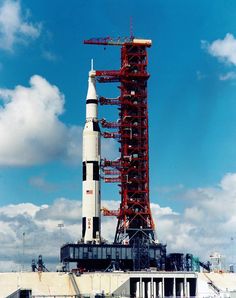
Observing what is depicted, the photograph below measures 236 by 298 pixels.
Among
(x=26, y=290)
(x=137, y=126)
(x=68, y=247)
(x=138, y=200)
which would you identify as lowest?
(x=26, y=290)

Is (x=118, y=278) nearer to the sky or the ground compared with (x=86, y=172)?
nearer to the ground

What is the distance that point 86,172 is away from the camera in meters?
194

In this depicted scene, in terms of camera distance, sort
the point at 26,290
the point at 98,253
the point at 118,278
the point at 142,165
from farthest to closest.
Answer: the point at 142,165, the point at 98,253, the point at 118,278, the point at 26,290

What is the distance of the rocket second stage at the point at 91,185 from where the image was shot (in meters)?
191

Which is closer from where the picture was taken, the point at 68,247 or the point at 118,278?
the point at 118,278

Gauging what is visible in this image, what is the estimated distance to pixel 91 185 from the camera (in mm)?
192125

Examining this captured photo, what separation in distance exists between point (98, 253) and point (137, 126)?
129 feet

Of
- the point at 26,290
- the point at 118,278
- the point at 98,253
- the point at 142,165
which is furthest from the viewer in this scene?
the point at 142,165

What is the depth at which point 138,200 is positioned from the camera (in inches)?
7741

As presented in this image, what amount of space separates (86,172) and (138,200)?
17.2 m

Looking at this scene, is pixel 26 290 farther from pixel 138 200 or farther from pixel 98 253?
pixel 138 200

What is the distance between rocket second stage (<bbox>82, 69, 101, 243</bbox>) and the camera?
190750 mm

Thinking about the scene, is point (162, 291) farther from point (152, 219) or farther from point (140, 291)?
point (152, 219)

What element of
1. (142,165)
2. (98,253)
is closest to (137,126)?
(142,165)
